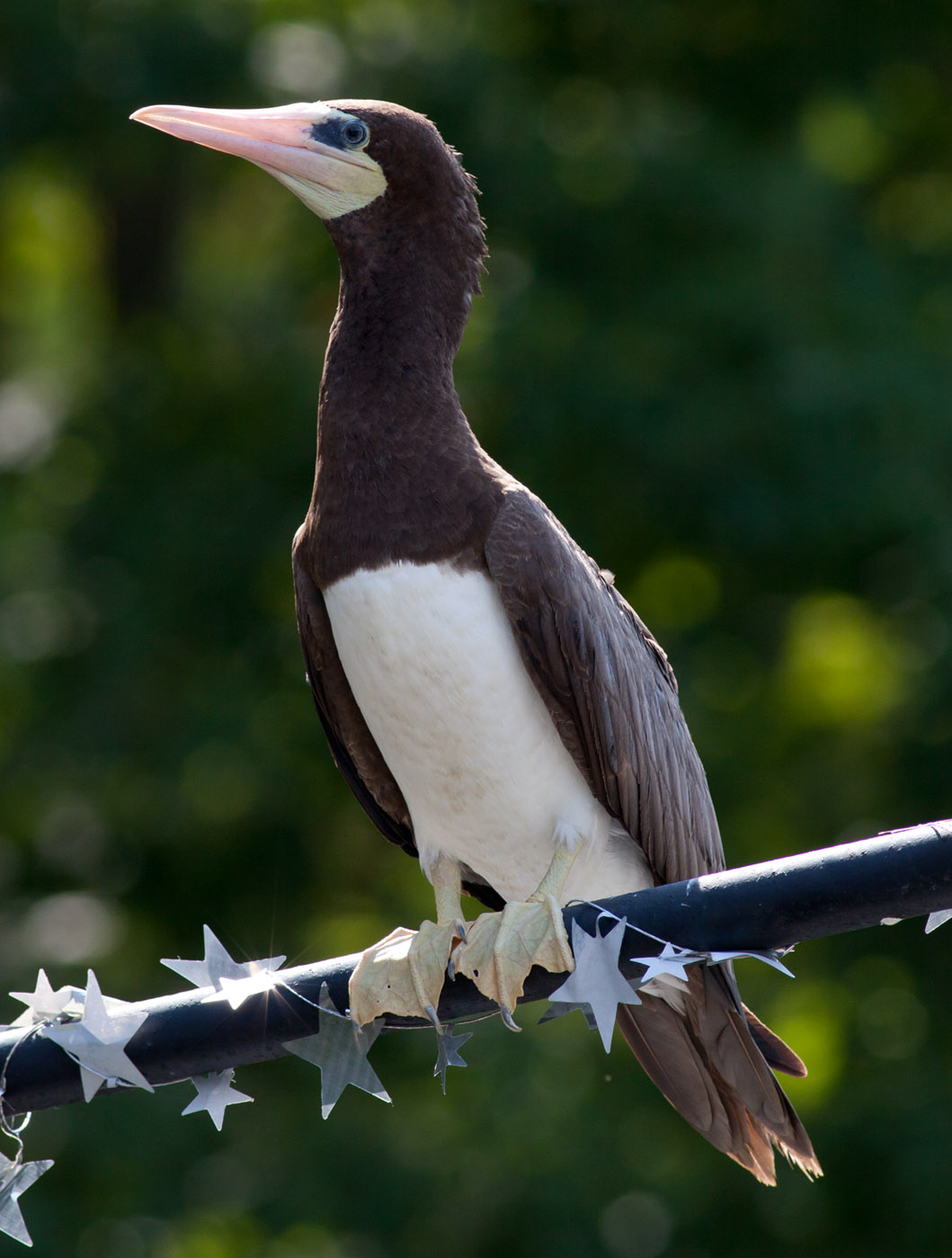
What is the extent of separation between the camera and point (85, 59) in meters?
7.39

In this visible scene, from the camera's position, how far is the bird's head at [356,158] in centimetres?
347

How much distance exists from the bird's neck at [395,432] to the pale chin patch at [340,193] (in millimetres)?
117

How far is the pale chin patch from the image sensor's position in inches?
138

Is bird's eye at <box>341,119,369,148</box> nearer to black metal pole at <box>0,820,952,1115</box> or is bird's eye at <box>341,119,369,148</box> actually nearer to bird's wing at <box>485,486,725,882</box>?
bird's wing at <box>485,486,725,882</box>

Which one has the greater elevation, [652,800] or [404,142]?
[404,142]

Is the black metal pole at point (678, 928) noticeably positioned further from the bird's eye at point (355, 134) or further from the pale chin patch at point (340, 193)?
the bird's eye at point (355, 134)

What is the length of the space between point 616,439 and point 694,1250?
368 centimetres

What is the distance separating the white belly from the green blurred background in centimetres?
337

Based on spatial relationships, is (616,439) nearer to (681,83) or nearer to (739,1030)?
(681,83)

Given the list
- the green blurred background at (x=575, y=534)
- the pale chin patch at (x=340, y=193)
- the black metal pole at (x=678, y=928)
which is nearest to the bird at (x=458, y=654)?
the pale chin patch at (x=340, y=193)

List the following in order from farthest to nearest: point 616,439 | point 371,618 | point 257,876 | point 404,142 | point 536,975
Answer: point 257,876 → point 616,439 → point 404,142 → point 371,618 → point 536,975

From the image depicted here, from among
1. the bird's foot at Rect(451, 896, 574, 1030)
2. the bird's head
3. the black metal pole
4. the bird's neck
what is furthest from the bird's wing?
the black metal pole

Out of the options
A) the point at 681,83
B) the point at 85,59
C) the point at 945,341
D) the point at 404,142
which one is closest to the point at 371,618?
the point at 404,142

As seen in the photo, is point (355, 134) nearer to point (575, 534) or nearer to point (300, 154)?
point (300, 154)
